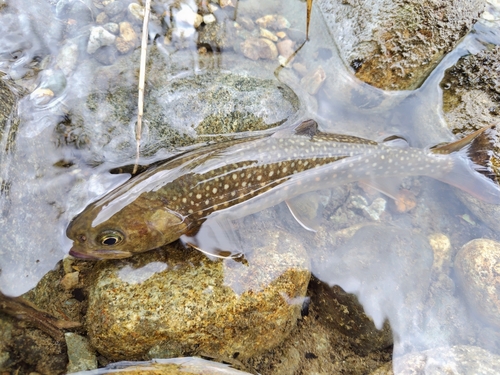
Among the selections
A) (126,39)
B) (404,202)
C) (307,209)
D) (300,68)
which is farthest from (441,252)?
(126,39)

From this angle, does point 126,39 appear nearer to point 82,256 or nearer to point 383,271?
point 82,256

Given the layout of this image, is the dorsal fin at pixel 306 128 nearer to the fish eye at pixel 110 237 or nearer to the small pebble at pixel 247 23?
the small pebble at pixel 247 23

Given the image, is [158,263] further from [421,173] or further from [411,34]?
[411,34]

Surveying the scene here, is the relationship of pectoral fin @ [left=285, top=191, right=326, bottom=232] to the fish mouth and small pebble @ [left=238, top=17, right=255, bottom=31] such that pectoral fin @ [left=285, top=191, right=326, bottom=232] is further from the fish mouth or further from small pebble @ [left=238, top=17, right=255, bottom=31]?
small pebble @ [left=238, top=17, right=255, bottom=31]

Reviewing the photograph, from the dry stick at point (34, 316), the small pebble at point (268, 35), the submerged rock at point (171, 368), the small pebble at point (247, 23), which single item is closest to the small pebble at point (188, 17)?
the small pebble at point (247, 23)

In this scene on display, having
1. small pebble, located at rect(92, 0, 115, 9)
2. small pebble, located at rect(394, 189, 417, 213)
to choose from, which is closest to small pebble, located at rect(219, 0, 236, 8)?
small pebble, located at rect(92, 0, 115, 9)
